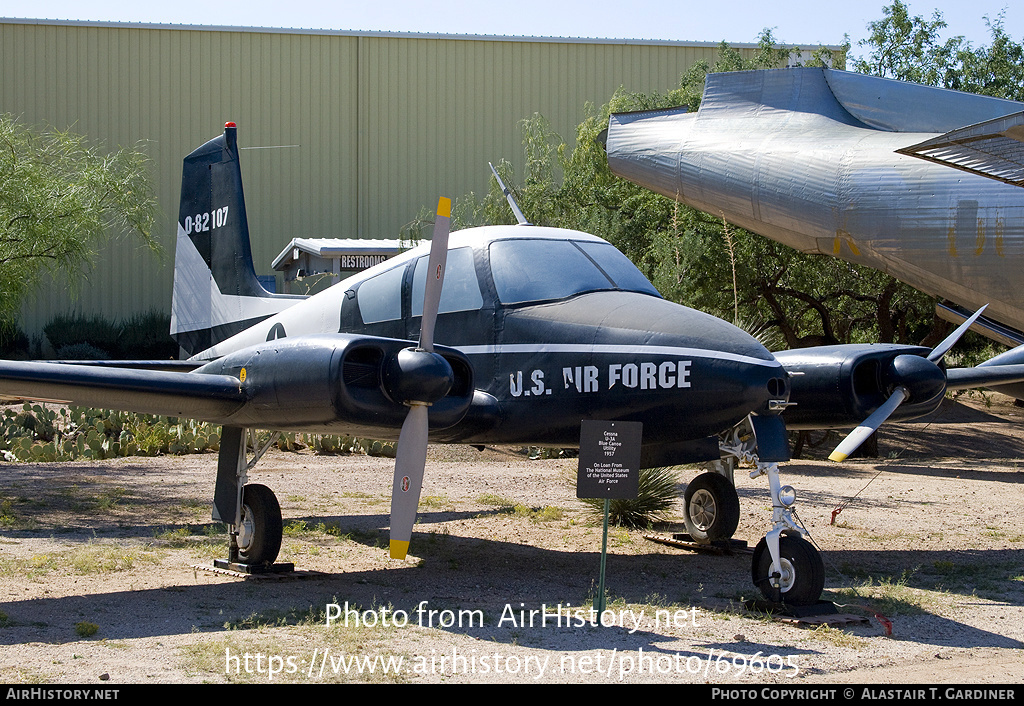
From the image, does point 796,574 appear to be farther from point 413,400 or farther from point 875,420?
point 413,400

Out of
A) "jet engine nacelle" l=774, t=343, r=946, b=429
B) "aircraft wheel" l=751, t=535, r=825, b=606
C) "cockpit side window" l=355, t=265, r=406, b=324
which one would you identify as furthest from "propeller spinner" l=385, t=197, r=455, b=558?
"jet engine nacelle" l=774, t=343, r=946, b=429

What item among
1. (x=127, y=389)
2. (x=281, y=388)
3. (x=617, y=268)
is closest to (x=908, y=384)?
(x=617, y=268)

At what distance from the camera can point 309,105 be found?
116 ft

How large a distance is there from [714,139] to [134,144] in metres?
23.7

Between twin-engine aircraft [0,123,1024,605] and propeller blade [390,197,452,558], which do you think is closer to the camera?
propeller blade [390,197,452,558]

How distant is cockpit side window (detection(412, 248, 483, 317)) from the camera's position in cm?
881

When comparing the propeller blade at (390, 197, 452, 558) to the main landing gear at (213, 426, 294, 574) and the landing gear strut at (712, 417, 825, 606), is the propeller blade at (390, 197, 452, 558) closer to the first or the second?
the main landing gear at (213, 426, 294, 574)

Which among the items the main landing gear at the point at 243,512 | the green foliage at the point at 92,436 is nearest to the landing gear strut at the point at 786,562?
the main landing gear at the point at 243,512

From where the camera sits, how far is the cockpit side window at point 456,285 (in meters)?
8.81

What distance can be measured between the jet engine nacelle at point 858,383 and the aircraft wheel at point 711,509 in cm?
171

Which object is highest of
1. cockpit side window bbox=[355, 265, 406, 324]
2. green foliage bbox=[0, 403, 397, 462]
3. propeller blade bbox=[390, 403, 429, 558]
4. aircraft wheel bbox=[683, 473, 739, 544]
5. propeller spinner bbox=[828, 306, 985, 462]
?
cockpit side window bbox=[355, 265, 406, 324]

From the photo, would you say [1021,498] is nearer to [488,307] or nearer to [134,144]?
[488,307]

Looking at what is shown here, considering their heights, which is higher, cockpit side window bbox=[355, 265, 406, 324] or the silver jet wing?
the silver jet wing

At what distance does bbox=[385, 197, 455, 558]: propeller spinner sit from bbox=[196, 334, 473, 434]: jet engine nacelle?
6 centimetres
